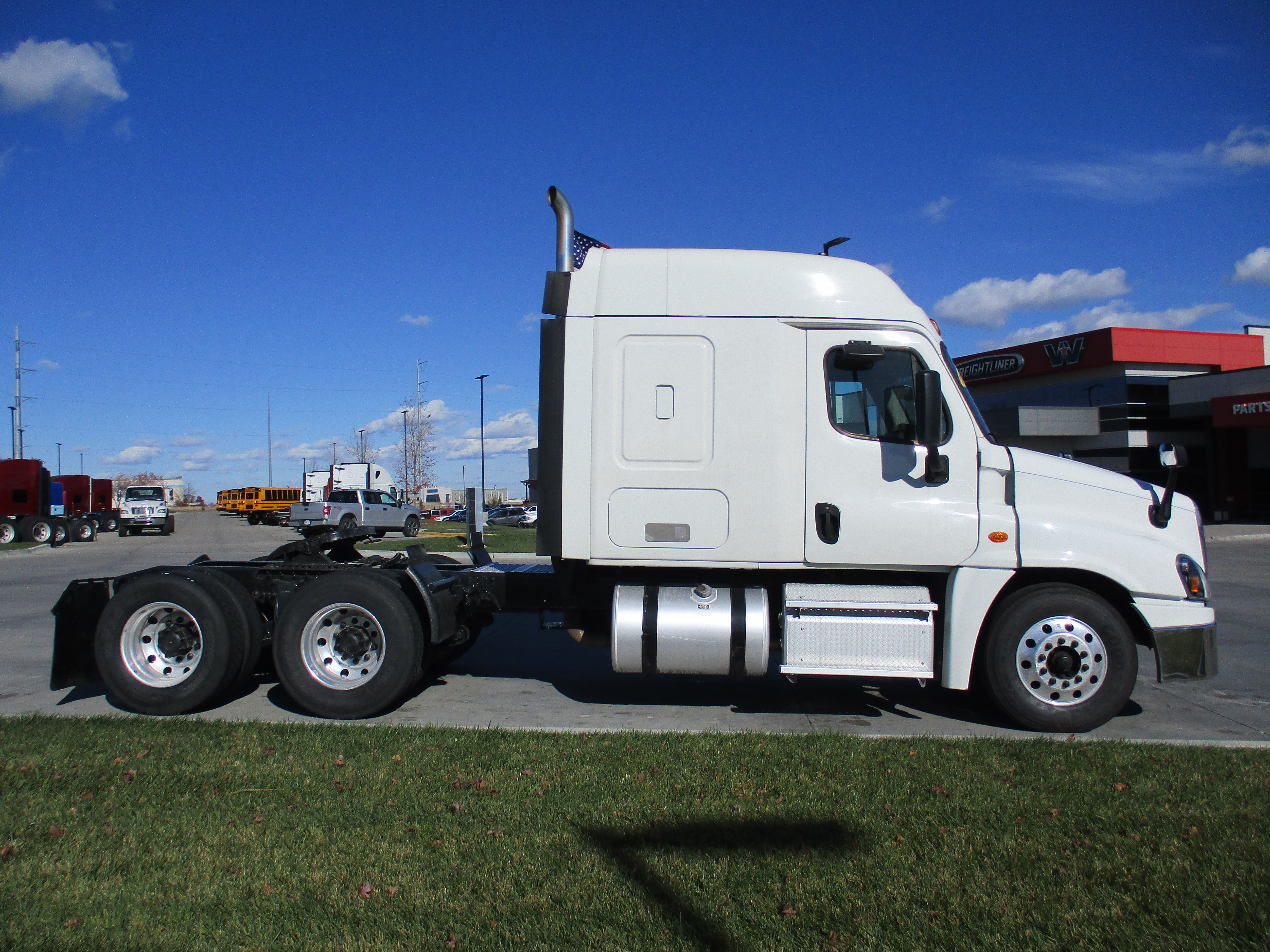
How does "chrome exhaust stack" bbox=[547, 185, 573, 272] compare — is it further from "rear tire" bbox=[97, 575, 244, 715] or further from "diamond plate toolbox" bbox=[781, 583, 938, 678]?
"rear tire" bbox=[97, 575, 244, 715]

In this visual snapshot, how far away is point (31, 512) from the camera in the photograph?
31.1 m

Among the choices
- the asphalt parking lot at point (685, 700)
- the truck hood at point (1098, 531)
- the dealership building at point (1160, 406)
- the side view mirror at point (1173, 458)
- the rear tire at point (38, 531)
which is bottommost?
the asphalt parking lot at point (685, 700)

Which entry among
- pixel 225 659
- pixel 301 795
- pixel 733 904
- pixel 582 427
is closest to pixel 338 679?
pixel 225 659

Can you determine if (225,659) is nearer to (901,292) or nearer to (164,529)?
(901,292)

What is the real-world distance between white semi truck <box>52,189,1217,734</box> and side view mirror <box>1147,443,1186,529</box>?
0.11ft

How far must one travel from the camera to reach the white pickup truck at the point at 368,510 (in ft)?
111

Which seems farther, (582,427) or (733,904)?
(582,427)

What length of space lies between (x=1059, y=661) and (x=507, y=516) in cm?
5833

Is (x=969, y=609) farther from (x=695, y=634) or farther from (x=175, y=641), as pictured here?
(x=175, y=641)

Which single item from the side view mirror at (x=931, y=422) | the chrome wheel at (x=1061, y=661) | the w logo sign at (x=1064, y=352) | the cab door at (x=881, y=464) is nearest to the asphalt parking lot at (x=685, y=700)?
the chrome wheel at (x=1061, y=661)

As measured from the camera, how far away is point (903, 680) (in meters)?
7.89

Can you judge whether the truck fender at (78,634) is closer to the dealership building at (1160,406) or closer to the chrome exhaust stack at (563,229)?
the chrome exhaust stack at (563,229)

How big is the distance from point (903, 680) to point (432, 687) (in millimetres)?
4213

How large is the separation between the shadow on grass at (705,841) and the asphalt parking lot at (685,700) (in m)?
1.83
